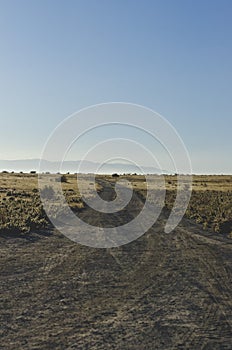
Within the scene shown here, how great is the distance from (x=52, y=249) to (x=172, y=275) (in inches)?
242

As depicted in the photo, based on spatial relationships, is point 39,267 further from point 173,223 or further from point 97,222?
point 173,223

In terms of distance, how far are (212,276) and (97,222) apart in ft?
44.4

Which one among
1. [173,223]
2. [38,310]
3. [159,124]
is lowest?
[38,310]

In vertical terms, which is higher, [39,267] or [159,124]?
[159,124]

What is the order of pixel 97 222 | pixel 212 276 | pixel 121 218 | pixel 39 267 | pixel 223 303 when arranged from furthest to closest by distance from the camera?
pixel 121 218
pixel 97 222
pixel 39 267
pixel 212 276
pixel 223 303

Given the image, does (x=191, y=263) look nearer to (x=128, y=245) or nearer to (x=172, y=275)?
(x=172, y=275)

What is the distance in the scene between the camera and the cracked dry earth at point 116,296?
9117mm

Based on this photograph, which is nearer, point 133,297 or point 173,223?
point 133,297

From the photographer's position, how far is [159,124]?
69.7 ft

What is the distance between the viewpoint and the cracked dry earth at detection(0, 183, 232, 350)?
29.9 ft

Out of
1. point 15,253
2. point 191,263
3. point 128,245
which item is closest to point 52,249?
point 15,253

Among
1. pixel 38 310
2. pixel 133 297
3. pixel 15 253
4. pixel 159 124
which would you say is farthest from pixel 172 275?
pixel 159 124

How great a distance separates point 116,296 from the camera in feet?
39.5

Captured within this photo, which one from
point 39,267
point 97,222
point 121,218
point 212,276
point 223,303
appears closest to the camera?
point 223,303
